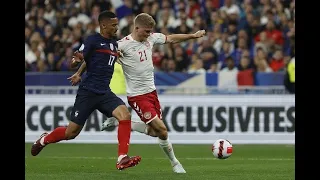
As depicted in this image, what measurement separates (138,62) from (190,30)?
436 inches

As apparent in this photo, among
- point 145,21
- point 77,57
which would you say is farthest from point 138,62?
point 77,57

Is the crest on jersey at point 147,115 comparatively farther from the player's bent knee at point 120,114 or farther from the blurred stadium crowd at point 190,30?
the blurred stadium crowd at point 190,30

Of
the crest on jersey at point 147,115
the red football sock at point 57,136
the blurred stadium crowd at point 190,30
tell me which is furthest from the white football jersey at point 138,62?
the blurred stadium crowd at point 190,30

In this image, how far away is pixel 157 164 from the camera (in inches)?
567

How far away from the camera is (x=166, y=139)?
12.6m

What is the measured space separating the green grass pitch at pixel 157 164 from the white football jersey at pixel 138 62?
1267 millimetres

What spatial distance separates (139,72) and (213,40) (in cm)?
1063

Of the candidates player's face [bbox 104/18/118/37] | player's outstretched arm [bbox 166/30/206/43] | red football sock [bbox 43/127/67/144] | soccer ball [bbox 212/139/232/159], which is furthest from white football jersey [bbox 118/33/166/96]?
soccer ball [bbox 212/139/232/159]

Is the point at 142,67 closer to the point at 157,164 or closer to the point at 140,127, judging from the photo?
the point at 140,127

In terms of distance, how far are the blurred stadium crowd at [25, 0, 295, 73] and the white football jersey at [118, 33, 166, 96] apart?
910 centimetres

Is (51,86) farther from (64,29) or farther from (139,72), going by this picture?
(139,72)

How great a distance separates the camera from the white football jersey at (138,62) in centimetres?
1289

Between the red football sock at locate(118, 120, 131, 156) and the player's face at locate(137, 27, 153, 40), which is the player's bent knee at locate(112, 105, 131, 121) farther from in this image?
the player's face at locate(137, 27, 153, 40)
